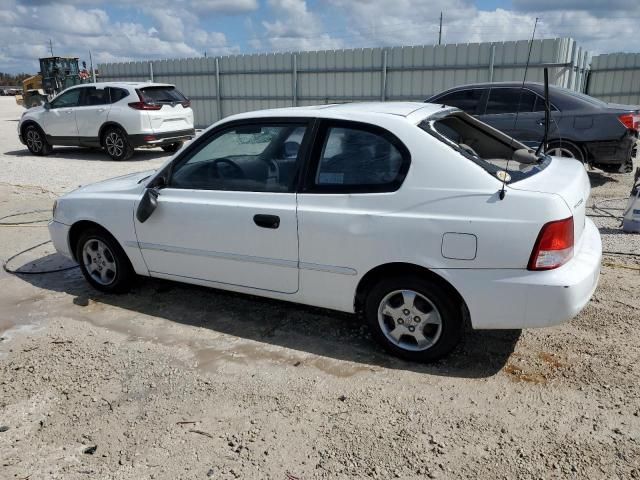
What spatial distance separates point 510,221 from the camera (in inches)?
116

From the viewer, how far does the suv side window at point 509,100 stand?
880 centimetres

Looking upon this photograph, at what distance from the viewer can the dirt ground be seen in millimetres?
2639

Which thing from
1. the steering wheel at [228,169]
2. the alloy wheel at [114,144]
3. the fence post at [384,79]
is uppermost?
the fence post at [384,79]

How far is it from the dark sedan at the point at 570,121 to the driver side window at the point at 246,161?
5.67 meters

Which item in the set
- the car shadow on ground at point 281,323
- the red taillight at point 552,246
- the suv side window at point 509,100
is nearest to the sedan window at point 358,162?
the red taillight at point 552,246

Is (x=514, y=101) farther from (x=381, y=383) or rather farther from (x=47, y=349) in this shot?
(x=47, y=349)

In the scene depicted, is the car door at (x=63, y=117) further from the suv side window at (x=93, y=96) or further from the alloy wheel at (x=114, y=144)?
the alloy wheel at (x=114, y=144)

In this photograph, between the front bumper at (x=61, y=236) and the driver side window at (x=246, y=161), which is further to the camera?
the front bumper at (x=61, y=236)

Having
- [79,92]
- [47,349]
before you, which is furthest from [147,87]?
[47,349]

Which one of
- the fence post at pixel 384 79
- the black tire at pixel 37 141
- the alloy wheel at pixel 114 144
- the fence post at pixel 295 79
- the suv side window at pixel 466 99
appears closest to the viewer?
the suv side window at pixel 466 99

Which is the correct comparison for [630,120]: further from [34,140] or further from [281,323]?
[34,140]

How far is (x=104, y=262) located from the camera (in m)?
4.70

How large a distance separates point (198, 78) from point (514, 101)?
13.5 m

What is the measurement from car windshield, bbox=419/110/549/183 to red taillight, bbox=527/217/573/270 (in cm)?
39
